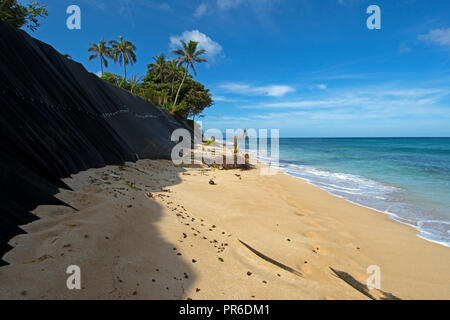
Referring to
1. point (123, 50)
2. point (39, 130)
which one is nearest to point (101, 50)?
point (123, 50)

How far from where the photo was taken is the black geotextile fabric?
2.73m

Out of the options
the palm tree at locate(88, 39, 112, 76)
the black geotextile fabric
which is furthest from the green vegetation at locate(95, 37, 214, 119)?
the black geotextile fabric

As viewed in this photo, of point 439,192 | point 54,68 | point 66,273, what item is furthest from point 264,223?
point 439,192

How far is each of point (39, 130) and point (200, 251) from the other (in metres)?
3.72

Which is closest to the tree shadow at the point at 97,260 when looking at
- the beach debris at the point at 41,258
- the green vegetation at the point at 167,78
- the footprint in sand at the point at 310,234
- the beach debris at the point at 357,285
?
the beach debris at the point at 41,258

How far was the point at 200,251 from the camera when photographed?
3084 mm

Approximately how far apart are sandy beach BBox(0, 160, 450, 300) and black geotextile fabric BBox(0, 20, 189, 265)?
0.90ft

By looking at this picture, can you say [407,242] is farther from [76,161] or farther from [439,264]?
[76,161]

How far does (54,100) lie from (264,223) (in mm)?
5852

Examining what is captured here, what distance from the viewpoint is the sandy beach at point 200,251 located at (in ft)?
6.73

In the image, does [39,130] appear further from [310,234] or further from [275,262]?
[310,234]

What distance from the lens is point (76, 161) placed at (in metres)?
4.79

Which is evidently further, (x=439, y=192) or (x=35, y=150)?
(x=439, y=192)

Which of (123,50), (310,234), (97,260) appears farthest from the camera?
(123,50)
